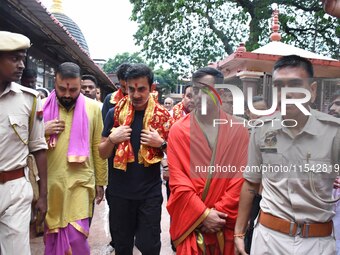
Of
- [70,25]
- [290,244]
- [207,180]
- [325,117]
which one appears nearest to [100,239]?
[207,180]

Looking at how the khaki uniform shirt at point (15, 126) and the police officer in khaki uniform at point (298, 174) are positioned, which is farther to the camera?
the khaki uniform shirt at point (15, 126)

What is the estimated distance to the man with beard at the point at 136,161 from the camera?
3.26 meters

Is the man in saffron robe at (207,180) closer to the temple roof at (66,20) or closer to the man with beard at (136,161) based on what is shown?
the man with beard at (136,161)

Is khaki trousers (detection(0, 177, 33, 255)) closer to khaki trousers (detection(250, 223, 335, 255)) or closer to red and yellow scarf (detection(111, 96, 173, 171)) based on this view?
red and yellow scarf (detection(111, 96, 173, 171))

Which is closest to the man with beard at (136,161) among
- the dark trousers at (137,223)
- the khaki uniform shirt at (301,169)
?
the dark trousers at (137,223)

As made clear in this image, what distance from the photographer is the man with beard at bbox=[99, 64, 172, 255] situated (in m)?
3.26

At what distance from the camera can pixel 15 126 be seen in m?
2.79

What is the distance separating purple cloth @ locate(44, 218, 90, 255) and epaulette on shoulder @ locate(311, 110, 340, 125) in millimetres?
2207

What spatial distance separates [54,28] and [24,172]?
2.85 m

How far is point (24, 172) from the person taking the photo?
2891 mm

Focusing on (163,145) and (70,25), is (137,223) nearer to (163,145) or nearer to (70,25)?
(163,145)

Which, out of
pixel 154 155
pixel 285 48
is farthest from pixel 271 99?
pixel 285 48

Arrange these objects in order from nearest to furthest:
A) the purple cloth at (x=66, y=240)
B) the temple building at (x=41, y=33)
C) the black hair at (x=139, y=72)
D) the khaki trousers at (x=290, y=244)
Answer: the khaki trousers at (x=290, y=244)
the black hair at (x=139, y=72)
the purple cloth at (x=66, y=240)
the temple building at (x=41, y=33)

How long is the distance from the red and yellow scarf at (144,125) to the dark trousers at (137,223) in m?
0.32
